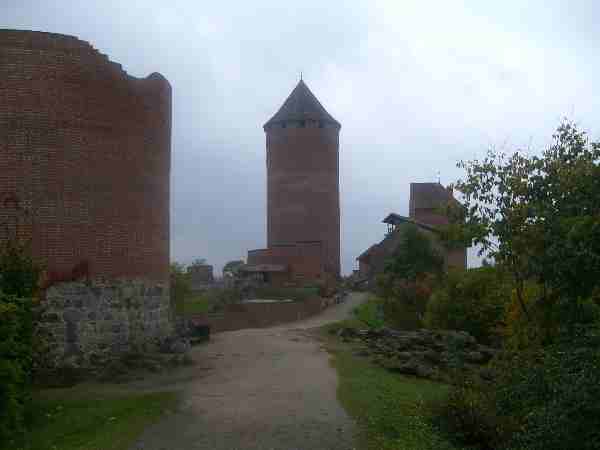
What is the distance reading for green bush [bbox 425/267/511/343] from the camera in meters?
17.9

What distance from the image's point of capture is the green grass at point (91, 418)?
9.16m

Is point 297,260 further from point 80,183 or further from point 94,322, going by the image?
point 80,183

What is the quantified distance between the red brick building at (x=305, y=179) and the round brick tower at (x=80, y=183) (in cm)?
3169

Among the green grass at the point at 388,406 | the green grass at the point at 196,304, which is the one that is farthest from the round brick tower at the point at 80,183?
the green grass at the point at 196,304

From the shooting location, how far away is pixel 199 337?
17.9 m

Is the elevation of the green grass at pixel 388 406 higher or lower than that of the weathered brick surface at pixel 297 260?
lower

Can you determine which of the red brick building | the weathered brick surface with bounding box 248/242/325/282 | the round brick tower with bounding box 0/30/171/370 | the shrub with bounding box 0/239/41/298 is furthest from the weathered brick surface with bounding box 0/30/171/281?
the red brick building

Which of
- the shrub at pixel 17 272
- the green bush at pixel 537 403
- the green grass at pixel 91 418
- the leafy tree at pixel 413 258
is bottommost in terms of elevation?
the green grass at pixel 91 418

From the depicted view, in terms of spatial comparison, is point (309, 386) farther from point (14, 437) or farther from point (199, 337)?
point (199, 337)

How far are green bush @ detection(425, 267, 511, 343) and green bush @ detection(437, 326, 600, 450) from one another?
7071 millimetres

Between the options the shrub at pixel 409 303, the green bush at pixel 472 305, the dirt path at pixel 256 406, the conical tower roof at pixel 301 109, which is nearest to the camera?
the dirt path at pixel 256 406

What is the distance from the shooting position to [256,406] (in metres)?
10.2

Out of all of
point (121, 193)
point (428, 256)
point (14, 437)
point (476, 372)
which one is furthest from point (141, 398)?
point (428, 256)

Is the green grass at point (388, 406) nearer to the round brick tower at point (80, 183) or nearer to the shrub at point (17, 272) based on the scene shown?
the round brick tower at point (80, 183)
